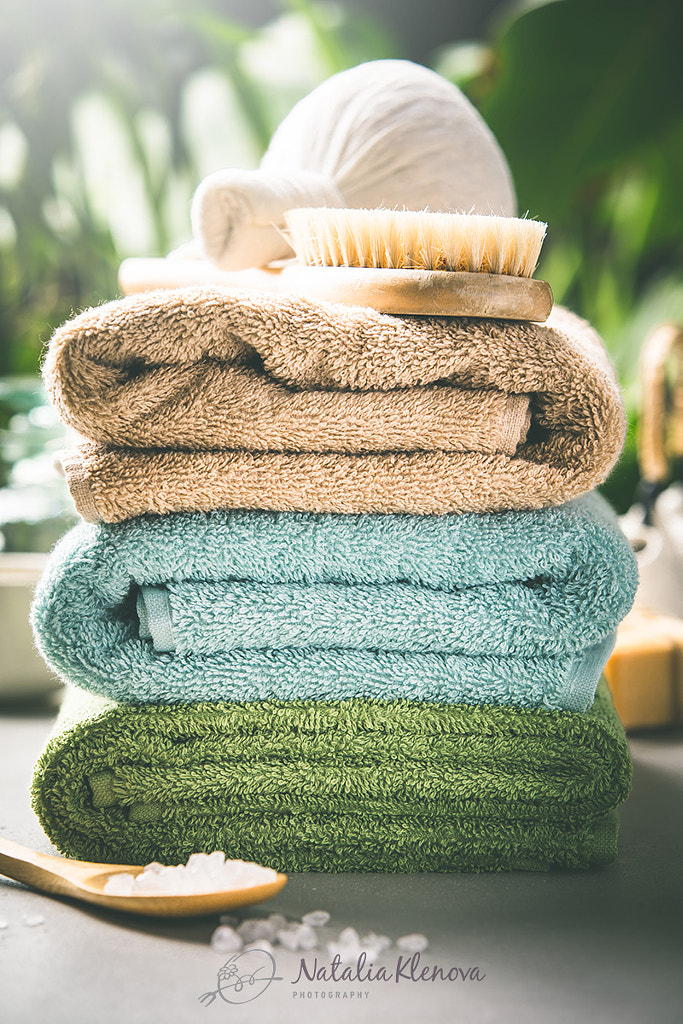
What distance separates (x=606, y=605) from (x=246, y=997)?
0.26 m

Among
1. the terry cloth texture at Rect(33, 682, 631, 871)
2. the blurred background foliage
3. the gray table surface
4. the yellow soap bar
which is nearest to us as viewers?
the gray table surface

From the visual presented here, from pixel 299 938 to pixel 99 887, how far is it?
0.11 metres

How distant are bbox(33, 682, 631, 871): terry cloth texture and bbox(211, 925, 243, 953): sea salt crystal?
0.27ft

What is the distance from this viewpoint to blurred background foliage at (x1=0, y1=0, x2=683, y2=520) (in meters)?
1.16

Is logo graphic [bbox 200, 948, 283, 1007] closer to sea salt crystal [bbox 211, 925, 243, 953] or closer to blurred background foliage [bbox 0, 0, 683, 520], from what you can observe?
sea salt crystal [bbox 211, 925, 243, 953]

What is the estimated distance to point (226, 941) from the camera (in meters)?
0.40

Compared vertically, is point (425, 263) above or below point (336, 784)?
above

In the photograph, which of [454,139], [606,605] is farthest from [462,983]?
[454,139]

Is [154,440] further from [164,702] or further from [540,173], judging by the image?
[540,173]

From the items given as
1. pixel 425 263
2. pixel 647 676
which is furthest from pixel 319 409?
pixel 647 676

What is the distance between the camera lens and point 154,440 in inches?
17.3

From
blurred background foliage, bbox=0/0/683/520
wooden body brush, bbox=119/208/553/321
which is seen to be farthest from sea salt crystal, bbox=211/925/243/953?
blurred background foliage, bbox=0/0/683/520

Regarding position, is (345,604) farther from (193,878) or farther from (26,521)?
(26,521)

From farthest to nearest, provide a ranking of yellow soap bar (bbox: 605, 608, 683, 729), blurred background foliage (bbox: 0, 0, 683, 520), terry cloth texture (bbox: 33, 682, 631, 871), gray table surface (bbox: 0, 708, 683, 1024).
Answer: blurred background foliage (bbox: 0, 0, 683, 520), yellow soap bar (bbox: 605, 608, 683, 729), terry cloth texture (bbox: 33, 682, 631, 871), gray table surface (bbox: 0, 708, 683, 1024)
